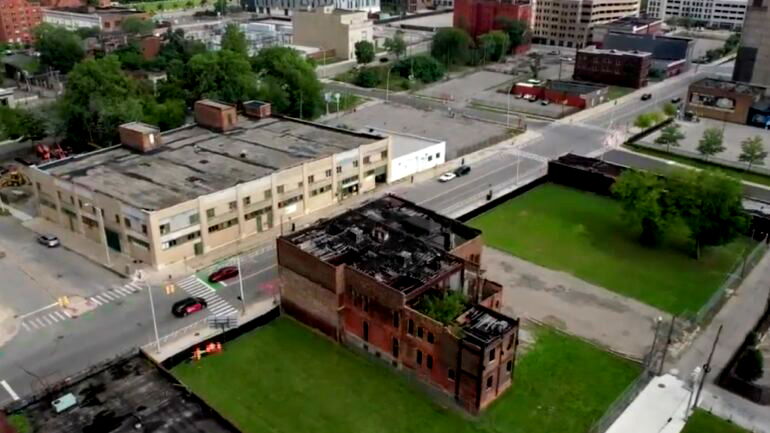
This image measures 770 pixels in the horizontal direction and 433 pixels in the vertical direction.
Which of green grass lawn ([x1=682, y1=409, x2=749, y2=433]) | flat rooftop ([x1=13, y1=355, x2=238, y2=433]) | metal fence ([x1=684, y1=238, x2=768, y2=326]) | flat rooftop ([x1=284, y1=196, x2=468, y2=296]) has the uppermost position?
flat rooftop ([x1=284, y1=196, x2=468, y2=296])

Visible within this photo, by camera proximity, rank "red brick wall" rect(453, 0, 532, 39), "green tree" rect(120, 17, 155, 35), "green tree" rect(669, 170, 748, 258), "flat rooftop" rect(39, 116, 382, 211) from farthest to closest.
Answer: "red brick wall" rect(453, 0, 532, 39) < "green tree" rect(120, 17, 155, 35) < "flat rooftop" rect(39, 116, 382, 211) < "green tree" rect(669, 170, 748, 258)

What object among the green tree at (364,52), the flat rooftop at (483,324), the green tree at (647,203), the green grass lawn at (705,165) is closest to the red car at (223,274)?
the flat rooftop at (483,324)

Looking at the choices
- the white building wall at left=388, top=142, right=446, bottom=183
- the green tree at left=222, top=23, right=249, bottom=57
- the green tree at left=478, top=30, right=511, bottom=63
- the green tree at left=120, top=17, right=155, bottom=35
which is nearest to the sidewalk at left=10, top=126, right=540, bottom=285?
the white building wall at left=388, top=142, right=446, bottom=183

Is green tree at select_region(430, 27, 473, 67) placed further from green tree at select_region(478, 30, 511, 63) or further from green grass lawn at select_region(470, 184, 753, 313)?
green grass lawn at select_region(470, 184, 753, 313)

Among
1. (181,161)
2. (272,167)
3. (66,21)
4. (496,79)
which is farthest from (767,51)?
(66,21)

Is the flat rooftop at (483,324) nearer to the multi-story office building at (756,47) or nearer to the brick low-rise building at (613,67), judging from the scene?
the brick low-rise building at (613,67)

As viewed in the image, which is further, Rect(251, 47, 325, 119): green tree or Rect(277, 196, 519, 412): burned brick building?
Rect(251, 47, 325, 119): green tree
